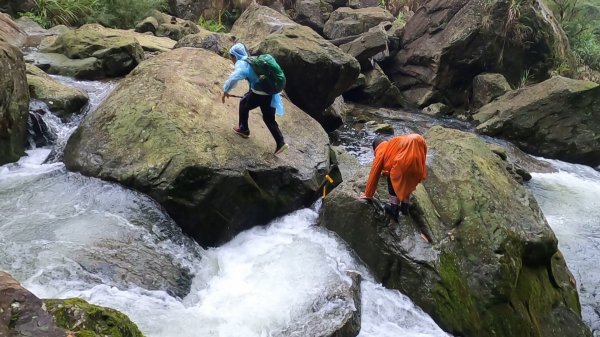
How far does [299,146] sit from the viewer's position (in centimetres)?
815

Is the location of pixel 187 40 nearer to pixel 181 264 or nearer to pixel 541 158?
pixel 181 264

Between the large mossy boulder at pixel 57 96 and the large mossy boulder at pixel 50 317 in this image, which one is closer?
the large mossy boulder at pixel 50 317

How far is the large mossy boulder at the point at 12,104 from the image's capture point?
23.5 feet

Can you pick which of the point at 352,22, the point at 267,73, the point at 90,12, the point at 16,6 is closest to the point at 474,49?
the point at 352,22

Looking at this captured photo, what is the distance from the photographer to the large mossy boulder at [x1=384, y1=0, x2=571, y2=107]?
1552 centimetres

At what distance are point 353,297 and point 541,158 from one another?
8.84m

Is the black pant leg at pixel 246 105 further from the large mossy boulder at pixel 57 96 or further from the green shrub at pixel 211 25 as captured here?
the green shrub at pixel 211 25

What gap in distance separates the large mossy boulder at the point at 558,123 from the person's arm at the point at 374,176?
25.8 ft

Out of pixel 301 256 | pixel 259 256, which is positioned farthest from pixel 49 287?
pixel 301 256

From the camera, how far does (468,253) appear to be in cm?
620

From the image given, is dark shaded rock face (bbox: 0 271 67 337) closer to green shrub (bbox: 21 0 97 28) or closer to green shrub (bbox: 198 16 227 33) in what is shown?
green shrub (bbox: 21 0 97 28)

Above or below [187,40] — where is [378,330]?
below

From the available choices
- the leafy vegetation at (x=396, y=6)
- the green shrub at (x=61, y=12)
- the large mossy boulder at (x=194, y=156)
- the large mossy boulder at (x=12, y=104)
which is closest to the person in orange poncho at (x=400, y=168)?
the large mossy boulder at (x=194, y=156)

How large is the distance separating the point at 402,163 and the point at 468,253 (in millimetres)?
1404
